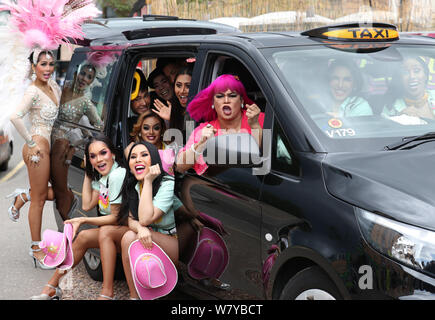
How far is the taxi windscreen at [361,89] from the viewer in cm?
365

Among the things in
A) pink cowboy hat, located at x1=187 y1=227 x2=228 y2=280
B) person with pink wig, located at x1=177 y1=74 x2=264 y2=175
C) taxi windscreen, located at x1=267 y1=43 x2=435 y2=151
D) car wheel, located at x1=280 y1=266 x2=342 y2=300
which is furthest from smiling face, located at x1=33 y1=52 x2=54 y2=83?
car wheel, located at x1=280 y1=266 x2=342 y2=300

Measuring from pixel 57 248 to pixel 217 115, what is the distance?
67.1 inches

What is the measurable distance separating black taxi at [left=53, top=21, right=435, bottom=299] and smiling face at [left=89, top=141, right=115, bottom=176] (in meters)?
0.75

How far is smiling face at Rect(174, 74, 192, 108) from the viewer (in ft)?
17.2

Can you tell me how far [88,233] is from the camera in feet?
17.1

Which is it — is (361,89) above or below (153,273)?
above

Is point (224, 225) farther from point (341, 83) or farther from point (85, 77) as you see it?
point (85, 77)

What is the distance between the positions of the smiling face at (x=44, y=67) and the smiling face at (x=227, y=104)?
104 inches

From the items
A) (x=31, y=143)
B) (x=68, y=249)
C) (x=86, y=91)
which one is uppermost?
(x=86, y=91)

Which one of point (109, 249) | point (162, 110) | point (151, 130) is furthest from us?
point (162, 110)

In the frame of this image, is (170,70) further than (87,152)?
Yes

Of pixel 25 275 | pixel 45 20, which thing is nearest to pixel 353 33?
pixel 45 20

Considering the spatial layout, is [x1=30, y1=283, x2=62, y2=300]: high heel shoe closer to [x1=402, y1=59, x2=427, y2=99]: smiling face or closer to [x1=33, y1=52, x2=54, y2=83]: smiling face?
[x1=33, y1=52, x2=54, y2=83]: smiling face

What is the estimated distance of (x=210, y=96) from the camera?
14.0 ft
